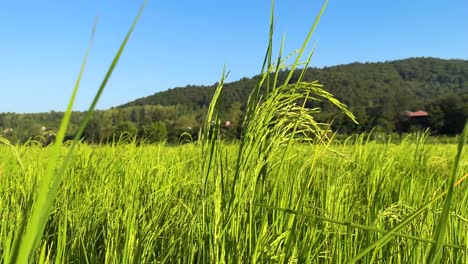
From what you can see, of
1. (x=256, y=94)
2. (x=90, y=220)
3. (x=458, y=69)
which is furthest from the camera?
(x=458, y=69)

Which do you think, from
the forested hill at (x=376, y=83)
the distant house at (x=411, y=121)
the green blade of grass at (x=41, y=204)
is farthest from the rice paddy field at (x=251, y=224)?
the forested hill at (x=376, y=83)

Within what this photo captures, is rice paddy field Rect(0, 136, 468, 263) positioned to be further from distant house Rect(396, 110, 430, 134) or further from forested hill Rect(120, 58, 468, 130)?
forested hill Rect(120, 58, 468, 130)

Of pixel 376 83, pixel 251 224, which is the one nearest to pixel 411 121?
pixel 251 224

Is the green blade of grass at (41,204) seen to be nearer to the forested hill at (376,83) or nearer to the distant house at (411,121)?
the distant house at (411,121)

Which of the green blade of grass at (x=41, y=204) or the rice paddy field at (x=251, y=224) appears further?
the rice paddy field at (x=251, y=224)

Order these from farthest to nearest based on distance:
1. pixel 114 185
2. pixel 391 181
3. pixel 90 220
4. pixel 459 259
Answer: pixel 391 181 → pixel 114 185 → pixel 90 220 → pixel 459 259

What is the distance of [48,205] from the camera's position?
282 millimetres

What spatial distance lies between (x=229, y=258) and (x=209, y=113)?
12.3 inches

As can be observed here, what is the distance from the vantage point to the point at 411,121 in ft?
137

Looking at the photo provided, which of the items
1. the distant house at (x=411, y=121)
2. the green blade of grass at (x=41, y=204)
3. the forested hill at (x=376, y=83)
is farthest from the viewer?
the forested hill at (x=376, y=83)

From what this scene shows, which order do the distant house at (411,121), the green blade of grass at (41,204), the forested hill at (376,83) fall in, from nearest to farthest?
the green blade of grass at (41,204) → the distant house at (411,121) → the forested hill at (376,83)

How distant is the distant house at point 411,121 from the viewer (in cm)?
3706

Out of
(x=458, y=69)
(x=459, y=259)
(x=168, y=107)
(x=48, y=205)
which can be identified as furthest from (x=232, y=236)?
(x=458, y=69)

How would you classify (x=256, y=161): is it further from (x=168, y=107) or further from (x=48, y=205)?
(x=168, y=107)
